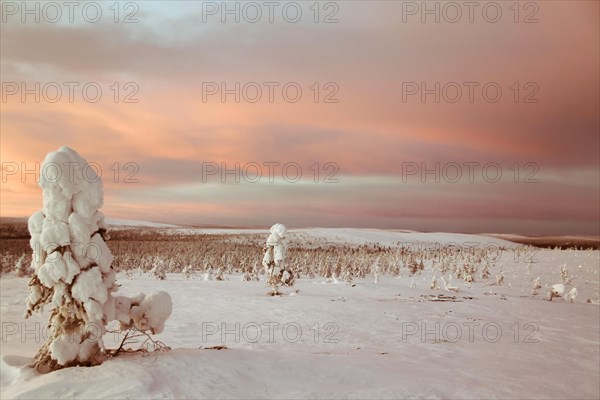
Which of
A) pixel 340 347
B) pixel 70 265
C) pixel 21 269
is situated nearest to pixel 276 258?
pixel 340 347

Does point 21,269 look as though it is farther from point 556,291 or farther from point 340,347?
point 556,291

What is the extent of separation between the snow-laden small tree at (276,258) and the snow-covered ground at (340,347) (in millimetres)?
1286

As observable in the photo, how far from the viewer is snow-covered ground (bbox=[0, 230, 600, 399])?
24.5ft

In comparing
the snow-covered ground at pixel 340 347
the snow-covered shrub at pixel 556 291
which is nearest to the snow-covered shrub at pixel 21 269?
the snow-covered ground at pixel 340 347

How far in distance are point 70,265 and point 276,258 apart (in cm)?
1645

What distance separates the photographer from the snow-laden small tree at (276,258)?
23.9 meters

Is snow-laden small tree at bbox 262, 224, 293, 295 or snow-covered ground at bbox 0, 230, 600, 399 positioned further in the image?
snow-laden small tree at bbox 262, 224, 293, 295

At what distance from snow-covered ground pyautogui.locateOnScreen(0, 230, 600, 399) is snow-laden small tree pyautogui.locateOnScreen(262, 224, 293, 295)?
129 cm

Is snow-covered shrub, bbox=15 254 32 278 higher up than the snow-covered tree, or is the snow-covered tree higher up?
the snow-covered tree

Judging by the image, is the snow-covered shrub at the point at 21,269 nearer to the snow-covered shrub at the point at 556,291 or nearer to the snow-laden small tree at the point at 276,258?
the snow-laden small tree at the point at 276,258

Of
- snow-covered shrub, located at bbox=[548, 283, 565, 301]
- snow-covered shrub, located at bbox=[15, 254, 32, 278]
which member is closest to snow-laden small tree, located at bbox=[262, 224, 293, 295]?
snow-covered shrub, located at bbox=[548, 283, 565, 301]

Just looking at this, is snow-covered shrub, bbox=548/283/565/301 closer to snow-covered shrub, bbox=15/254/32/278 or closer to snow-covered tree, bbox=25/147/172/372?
snow-covered tree, bbox=25/147/172/372

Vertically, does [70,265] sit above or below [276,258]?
above

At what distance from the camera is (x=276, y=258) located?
24344 millimetres
